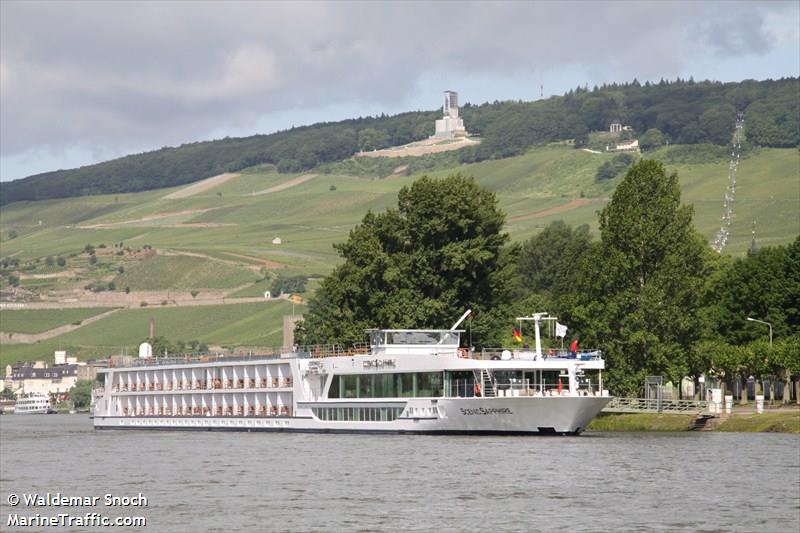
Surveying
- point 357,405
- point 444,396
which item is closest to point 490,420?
point 444,396

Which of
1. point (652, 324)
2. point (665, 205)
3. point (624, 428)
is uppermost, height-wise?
point (665, 205)

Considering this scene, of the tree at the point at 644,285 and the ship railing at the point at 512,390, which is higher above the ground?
the tree at the point at 644,285

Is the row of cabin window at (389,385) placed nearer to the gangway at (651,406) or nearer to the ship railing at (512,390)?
the ship railing at (512,390)

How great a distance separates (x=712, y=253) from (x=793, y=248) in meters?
25.1

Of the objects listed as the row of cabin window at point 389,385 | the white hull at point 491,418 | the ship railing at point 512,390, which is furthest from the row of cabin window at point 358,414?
the ship railing at point 512,390

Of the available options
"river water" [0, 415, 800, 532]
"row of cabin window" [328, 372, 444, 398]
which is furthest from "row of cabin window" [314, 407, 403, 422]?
"river water" [0, 415, 800, 532]

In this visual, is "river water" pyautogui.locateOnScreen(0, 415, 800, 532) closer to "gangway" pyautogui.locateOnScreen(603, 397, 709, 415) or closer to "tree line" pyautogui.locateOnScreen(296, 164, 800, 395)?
"gangway" pyautogui.locateOnScreen(603, 397, 709, 415)

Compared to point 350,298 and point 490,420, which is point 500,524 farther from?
point 350,298

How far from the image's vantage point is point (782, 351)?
98875 mm

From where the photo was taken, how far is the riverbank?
8797cm

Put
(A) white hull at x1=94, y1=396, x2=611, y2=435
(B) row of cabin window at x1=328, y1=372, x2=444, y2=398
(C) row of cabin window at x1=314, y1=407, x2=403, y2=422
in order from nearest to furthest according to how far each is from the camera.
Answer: (A) white hull at x1=94, y1=396, x2=611, y2=435, (B) row of cabin window at x1=328, y1=372, x2=444, y2=398, (C) row of cabin window at x1=314, y1=407, x2=403, y2=422

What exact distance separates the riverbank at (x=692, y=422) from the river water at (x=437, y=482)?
7.91 feet

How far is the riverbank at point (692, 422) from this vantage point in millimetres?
87969

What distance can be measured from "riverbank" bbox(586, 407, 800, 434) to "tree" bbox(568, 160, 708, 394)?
2.22 metres
